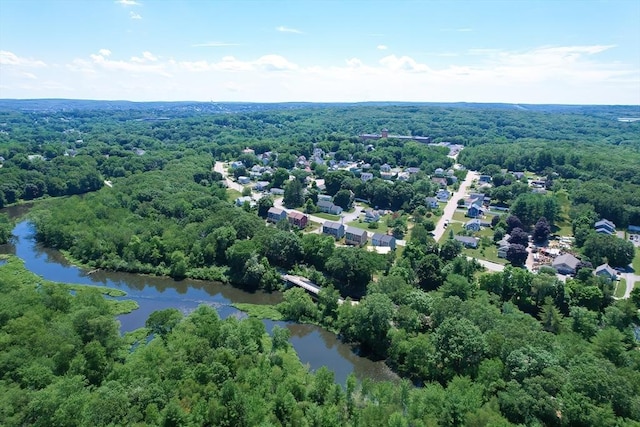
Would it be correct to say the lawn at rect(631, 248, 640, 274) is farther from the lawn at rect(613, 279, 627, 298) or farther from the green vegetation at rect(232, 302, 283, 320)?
the green vegetation at rect(232, 302, 283, 320)

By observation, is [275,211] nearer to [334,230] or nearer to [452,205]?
[334,230]

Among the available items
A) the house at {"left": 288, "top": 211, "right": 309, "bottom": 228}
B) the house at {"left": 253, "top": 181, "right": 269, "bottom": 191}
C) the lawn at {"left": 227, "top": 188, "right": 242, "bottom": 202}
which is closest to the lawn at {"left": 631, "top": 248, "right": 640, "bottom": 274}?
the house at {"left": 288, "top": 211, "right": 309, "bottom": 228}

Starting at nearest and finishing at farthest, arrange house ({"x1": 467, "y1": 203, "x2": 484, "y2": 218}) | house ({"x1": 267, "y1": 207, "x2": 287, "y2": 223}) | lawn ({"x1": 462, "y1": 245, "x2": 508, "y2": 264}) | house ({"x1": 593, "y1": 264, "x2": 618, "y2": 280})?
1. house ({"x1": 593, "y1": 264, "x2": 618, "y2": 280})
2. lawn ({"x1": 462, "y1": 245, "x2": 508, "y2": 264})
3. house ({"x1": 267, "y1": 207, "x2": 287, "y2": 223})
4. house ({"x1": 467, "y1": 203, "x2": 484, "y2": 218})

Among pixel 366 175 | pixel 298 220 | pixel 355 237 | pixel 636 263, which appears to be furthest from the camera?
pixel 366 175

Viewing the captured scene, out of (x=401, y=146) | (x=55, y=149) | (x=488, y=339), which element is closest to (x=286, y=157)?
(x=401, y=146)

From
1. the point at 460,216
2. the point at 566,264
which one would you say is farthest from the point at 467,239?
the point at 460,216

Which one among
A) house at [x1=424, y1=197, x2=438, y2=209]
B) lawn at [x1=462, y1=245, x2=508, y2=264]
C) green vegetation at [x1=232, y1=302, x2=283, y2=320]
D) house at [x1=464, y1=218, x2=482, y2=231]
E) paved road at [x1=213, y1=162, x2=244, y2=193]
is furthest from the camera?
paved road at [x1=213, y1=162, x2=244, y2=193]

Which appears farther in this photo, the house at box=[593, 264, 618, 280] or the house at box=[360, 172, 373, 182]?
the house at box=[360, 172, 373, 182]

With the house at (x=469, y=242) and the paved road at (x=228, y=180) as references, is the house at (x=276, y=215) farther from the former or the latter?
the house at (x=469, y=242)
